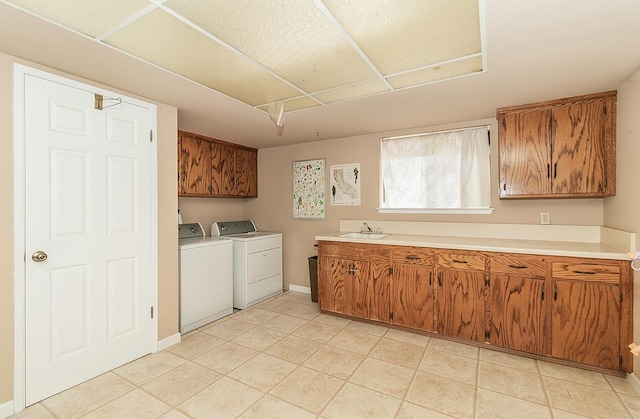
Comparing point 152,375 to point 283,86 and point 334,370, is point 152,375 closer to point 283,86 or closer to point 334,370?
point 334,370

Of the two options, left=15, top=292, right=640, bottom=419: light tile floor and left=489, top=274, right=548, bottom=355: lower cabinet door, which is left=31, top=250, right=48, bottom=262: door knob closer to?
left=15, top=292, right=640, bottom=419: light tile floor

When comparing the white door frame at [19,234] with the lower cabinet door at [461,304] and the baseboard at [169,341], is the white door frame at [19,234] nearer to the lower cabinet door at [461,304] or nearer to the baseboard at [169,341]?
the baseboard at [169,341]

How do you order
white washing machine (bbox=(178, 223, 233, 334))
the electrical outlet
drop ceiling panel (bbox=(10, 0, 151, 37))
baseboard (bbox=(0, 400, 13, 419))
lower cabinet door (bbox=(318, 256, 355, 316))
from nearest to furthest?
1. drop ceiling panel (bbox=(10, 0, 151, 37))
2. baseboard (bbox=(0, 400, 13, 419))
3. the electrical outlet
4. white washing machine (bbox=(178, 223, 233, 334))
5. lower cabinet door (bbox=(318, 256, 355, 316))

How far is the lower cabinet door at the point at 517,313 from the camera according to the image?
2336mm

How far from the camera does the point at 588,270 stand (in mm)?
2174

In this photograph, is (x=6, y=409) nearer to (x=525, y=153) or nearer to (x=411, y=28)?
(x=411, y=28)

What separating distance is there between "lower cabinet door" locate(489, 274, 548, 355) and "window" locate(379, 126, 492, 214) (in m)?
0.91

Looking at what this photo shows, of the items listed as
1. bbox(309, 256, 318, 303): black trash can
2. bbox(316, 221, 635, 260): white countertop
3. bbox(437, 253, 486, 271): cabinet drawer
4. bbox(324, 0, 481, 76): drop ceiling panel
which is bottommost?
bbox(309, 256, 318, 303): black trash can

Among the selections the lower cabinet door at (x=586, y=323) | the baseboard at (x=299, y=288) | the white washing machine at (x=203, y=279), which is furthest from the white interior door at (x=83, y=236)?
the lower cabinet door at (x=586, y=323)

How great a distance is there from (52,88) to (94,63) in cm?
38

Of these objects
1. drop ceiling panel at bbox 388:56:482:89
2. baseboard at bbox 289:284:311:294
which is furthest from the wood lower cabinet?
drop ceiling panel at bbox 388:56:482:89

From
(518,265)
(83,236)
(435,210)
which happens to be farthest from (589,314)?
(83,236)

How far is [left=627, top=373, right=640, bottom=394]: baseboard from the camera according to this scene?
1.93 meters

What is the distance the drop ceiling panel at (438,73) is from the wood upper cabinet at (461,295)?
1.51m
